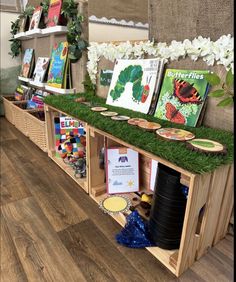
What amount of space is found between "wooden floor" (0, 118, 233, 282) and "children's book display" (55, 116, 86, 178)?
0.24 metres

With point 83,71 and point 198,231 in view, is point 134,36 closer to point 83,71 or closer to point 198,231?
point 83,71

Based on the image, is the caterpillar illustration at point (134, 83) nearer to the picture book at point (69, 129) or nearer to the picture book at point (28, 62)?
the picture book at point (69, 129)

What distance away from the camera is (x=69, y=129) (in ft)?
6.09

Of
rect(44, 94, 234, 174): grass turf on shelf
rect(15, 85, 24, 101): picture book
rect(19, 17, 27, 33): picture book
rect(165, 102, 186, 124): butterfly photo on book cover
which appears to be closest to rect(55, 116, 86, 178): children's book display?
rect(44, 94, 234, 174): grass turf on shelf

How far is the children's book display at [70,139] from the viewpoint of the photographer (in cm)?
179

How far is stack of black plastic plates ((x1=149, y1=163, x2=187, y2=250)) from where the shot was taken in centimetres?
92

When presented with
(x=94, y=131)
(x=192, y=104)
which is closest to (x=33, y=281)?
(x=94, y=131)

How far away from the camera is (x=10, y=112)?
2924mm

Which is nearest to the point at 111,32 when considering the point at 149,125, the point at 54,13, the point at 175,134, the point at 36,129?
the point at 54,13

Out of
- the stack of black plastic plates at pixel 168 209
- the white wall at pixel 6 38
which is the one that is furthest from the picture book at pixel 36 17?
the stack of black plastic plates at pixel 168 209

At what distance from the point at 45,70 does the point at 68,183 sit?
1.37m

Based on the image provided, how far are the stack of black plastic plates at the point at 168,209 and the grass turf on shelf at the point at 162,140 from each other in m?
0.14

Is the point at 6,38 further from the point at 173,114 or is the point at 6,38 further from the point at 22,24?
the point at 173,114

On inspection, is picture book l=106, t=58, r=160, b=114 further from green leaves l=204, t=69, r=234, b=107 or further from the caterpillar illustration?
green leaves l=204, t=69, r=234, b=107
